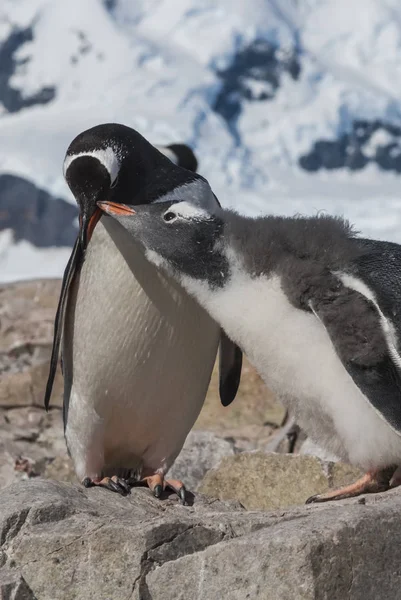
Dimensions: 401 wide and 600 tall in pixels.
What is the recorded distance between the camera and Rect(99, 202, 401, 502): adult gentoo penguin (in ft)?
6.06

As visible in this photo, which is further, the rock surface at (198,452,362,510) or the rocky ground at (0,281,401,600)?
the rock surface at (198,452,362,510)

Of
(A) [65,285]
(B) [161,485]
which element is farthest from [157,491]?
(A) [65,285]

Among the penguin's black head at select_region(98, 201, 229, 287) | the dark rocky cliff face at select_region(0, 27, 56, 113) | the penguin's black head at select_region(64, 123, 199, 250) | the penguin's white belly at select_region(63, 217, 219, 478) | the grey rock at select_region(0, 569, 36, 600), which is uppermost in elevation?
the dark rocky cliff face at select_region(0, 27, 56, 113)

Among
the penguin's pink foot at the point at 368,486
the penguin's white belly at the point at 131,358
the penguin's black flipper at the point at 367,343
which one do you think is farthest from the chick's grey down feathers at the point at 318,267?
the penguin's white belly at the point at 131,358

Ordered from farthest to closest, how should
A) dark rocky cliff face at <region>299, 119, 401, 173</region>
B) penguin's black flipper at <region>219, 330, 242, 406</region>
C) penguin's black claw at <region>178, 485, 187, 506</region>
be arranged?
1. dark rocky cliff face at <region>299, 119, 401, 173</region>
2. penguin's black flipper at <region>219, 330, 242, 406</region>
3. penguin's black claw at <region>178, 485, 187, 506</region>

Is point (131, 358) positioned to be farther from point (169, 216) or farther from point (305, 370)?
point (305, 370)

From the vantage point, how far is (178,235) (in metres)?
2.09

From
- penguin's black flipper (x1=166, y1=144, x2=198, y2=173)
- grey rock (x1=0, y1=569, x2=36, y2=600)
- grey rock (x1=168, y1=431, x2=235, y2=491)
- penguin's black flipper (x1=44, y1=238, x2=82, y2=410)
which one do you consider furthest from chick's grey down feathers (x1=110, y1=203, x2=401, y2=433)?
penguin's black flipper (x1=166, y1=144, x2=198, y2=173)

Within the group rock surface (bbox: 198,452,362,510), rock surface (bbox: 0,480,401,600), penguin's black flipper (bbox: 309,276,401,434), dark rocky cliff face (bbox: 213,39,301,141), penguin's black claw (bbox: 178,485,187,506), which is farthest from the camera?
dark rocky cliff face (bbox: 213,39,301,141)

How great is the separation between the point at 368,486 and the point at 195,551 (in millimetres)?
480

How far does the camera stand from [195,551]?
67.3 inches

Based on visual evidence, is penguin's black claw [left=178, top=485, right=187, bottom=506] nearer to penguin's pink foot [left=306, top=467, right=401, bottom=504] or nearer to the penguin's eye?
penguin's pink foot [left=306, top=467, right=401, bottom=504]

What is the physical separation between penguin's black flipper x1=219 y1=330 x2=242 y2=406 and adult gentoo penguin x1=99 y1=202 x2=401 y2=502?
2.65ft

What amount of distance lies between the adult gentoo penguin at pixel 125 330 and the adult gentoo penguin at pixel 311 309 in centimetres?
28
